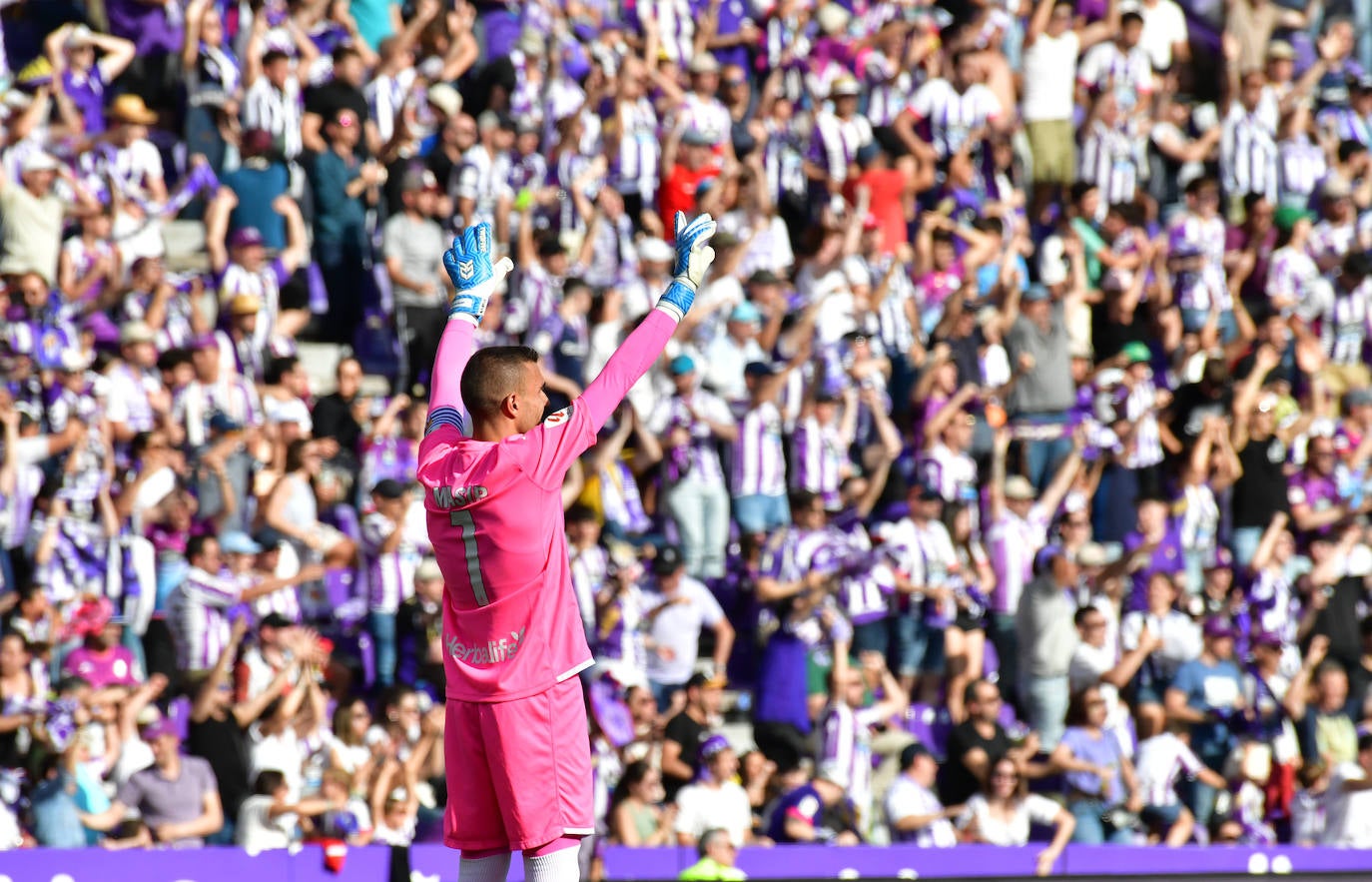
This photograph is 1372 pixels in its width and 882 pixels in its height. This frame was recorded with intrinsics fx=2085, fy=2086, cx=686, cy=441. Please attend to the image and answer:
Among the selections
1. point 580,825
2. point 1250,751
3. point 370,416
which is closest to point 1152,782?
point 1250,751

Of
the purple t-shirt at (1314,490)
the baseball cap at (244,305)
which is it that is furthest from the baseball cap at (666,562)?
the purple t-shirt at (1314,490)

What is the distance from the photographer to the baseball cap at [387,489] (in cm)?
1155

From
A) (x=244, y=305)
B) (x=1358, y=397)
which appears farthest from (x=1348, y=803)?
(x=244, y=305)

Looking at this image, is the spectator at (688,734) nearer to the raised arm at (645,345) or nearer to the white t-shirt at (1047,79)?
the raised arm at (645,345)


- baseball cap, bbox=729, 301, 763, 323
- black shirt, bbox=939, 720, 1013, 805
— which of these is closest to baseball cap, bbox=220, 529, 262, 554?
baseball cap, bbox=729, 301, 763, 323

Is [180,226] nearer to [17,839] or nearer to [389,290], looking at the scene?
[389,290]

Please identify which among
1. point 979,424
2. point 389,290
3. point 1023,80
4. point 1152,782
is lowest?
point 1152,782

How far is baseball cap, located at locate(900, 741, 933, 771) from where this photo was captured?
11.2 m

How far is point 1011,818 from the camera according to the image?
36.6ft

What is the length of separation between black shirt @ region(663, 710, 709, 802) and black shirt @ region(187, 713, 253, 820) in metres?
2.21

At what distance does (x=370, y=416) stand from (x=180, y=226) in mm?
2135

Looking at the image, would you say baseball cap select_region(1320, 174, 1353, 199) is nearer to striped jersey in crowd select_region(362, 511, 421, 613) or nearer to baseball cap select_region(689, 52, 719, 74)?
baseball cap select_region(689, 52, 719, 74)

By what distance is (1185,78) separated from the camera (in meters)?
17.3

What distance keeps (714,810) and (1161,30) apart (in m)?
9.07
